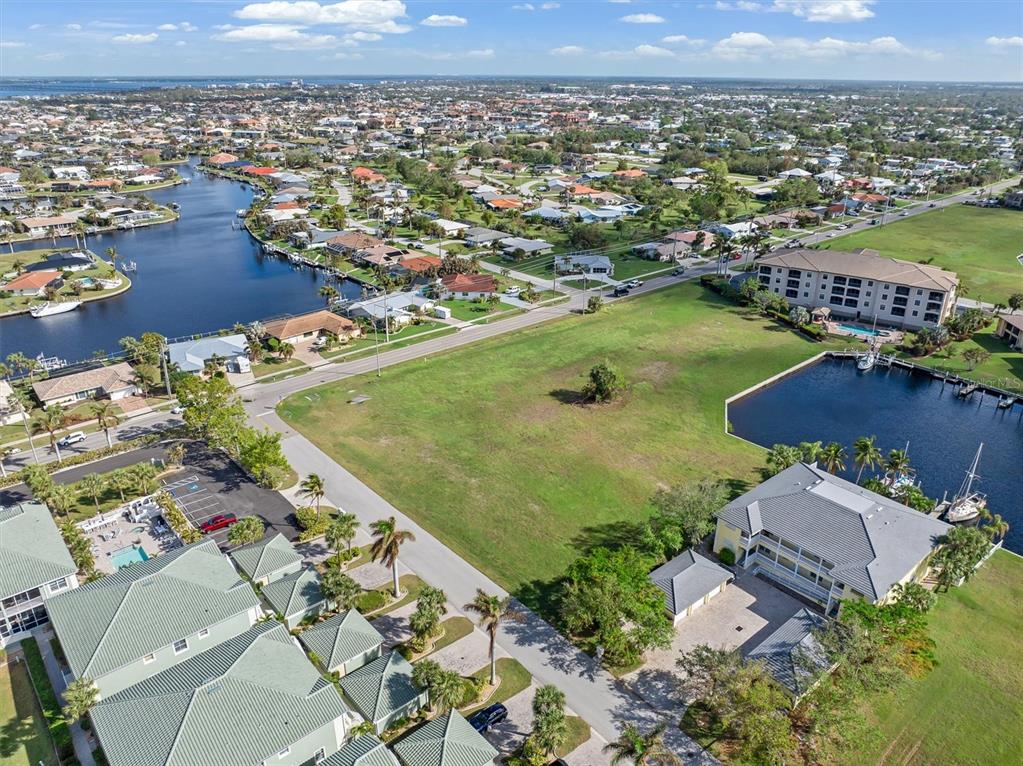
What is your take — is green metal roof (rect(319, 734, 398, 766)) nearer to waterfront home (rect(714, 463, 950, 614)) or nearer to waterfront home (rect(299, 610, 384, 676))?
waterfront home (rect(299, 610, 384, 676))

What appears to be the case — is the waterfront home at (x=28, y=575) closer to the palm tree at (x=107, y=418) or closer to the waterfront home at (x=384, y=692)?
the palm tree at (x=107, y=418)

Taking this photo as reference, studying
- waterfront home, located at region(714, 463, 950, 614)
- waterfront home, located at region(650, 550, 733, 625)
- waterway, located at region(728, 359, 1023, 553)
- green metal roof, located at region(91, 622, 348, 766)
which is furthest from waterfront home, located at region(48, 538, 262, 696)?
waterway, located at region(728, 359, 1023, 553)

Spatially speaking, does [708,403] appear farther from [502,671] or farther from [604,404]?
[502,671]

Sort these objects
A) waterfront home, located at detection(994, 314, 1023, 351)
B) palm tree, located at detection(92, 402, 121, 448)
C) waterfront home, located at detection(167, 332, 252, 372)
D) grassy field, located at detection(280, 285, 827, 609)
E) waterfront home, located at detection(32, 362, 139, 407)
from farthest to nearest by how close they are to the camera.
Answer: waterfront home, located at detection(994, 314, 1023, 351) < waterfront home, located at detection(167, 332, 252, 372) < waterfront home, located at detection(32, 362, 139, 407) < palm tree, located at detection(92, 402, 121, 448) < grassy field, located at detection(280, 285, 827, 609)

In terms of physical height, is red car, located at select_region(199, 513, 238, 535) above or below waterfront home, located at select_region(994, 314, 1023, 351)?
below

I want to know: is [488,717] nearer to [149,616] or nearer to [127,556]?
[149,616]

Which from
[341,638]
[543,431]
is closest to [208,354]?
[543,431]
